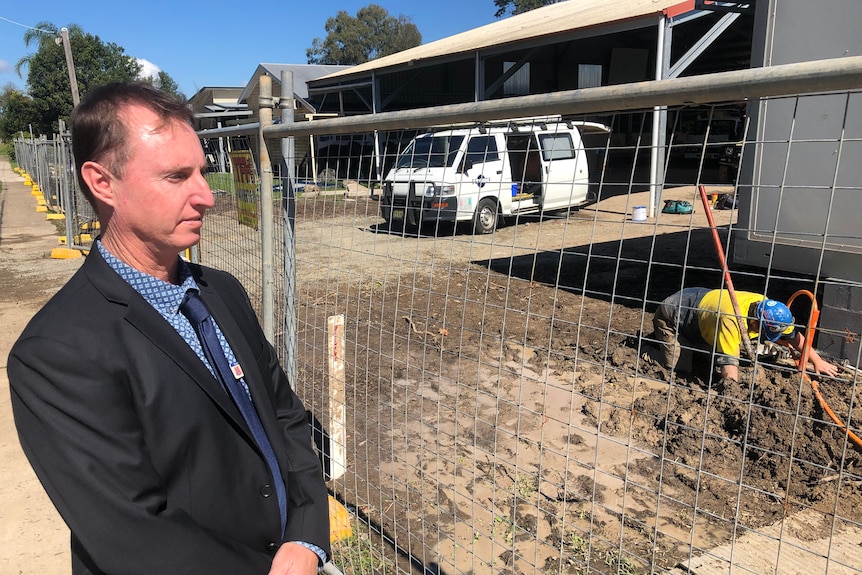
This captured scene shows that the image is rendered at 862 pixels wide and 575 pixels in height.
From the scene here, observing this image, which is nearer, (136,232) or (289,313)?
(136,232)

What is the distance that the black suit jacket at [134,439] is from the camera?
3.78 ft

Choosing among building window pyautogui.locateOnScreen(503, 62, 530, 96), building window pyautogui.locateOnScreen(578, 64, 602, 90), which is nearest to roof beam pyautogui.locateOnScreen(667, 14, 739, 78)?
building window pyautogui.locateOnScreen(578, 64, 602, 90)

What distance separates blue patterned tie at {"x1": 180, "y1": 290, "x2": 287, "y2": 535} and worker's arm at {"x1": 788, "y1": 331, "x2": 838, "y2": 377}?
12.7ft

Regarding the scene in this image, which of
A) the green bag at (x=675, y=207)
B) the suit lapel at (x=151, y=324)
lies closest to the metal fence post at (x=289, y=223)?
the suit lapel at (x=151, y=324)

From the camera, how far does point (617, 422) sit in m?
4.27

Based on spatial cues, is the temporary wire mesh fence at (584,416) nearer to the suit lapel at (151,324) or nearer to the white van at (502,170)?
the white van at (502,170)

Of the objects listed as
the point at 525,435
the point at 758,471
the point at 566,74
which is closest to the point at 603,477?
the point at 525,435

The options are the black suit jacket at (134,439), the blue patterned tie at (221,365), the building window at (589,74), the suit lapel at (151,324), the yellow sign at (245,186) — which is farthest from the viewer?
the building window at (589,74)

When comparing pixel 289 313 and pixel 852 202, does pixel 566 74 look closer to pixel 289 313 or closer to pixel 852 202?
pixel 852 202

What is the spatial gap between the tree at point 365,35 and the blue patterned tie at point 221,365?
68.3 metres

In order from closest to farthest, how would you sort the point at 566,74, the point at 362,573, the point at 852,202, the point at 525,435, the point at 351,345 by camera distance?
1. the point at 362,573
2. the point at 525,435
3. the point at 852,202
4. the point at 351,345
5. the point at 566,74

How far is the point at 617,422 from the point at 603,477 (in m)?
0.75

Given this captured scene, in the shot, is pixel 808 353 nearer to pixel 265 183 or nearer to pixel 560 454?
pixel 560 454

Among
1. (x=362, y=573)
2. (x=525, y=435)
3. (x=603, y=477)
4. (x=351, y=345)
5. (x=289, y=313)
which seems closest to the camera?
(x=362, y=573)
